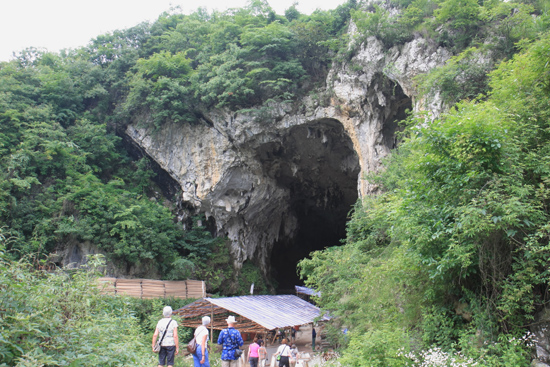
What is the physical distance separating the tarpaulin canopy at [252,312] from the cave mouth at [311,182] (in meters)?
6.00

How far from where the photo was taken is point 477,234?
14.5 feet

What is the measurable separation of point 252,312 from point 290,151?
8.43 metres

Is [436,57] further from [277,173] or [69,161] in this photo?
[69,161]

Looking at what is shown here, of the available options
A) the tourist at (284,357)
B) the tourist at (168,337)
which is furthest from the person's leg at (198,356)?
the tourist at (284,357)

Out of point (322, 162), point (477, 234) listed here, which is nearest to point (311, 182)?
point (322, 162)

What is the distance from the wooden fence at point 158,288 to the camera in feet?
40.4

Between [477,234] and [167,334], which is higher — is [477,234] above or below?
above

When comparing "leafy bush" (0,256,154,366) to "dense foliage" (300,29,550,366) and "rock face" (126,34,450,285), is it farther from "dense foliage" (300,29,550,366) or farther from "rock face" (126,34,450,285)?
"rock face" (126,34,450,285)

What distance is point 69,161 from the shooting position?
14.2 meters

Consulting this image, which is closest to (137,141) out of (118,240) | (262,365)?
(118,240)

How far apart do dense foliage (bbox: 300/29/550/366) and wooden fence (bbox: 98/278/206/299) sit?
9.47 meters

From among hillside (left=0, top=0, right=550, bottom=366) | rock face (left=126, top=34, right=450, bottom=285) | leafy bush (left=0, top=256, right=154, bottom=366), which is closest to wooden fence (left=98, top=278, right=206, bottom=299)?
hillside (left=0, top=0, right=550, bottom=366)

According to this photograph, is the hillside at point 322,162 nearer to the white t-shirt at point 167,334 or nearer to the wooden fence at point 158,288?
the wooden fence at point 158,288

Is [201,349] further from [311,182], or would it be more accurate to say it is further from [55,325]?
[311,182]
